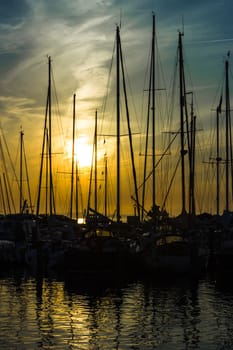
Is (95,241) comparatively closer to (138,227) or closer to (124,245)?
(124,245)

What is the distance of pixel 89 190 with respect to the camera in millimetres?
71875

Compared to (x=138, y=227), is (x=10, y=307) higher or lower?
lower

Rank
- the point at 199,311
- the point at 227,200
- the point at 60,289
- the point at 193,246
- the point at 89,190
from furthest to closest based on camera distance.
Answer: the point at 89,190
the point at 227,200
the point at 193,246
the point at 60,289
the point at 199,311

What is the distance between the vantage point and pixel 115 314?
99.1 feet

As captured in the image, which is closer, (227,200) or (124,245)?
(124,245)

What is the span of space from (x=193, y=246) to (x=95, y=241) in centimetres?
638

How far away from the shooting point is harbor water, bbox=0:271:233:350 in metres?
24.0

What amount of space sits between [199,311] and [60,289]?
36.7ft

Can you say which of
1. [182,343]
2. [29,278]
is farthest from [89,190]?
[182,343]

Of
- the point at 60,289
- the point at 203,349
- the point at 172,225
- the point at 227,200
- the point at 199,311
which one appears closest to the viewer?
the point at 203,349

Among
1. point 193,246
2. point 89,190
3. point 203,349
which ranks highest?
point 89,190

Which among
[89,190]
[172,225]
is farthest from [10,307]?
[89,190]

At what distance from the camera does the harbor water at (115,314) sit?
24031 mm

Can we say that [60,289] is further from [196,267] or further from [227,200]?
[227,200]
